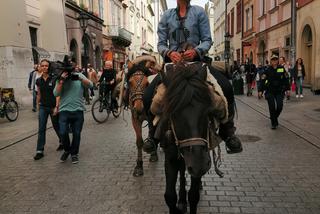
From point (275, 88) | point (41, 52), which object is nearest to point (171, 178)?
point (275, 88)

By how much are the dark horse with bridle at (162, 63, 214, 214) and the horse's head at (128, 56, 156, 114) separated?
7.92ft

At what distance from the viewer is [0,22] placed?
54.5ft

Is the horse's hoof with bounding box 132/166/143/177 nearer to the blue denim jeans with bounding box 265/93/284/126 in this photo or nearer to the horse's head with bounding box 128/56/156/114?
the horse's head with bounding box 128/56/156/114

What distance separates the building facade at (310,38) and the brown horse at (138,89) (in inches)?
563

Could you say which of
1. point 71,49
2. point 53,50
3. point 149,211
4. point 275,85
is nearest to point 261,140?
point 275,85

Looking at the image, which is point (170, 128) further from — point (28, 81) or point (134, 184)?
point (28, 81)

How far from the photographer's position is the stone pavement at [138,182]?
15.2ft

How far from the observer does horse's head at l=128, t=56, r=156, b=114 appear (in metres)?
5.93

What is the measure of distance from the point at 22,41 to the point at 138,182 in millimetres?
13786

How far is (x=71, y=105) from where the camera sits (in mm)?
6910

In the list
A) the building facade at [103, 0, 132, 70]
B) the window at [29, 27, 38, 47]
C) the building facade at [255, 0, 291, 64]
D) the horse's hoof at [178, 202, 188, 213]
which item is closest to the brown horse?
the horse's hoof at [178, 202, 188, 213]

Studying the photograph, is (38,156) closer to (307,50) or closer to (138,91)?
(138,91)

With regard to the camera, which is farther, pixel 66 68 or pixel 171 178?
pixel 66 68

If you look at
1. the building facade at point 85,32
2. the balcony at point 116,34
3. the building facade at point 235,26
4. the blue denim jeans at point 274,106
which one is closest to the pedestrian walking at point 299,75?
the blue denim jeans at point 274,106
